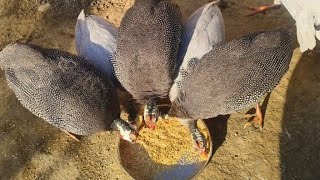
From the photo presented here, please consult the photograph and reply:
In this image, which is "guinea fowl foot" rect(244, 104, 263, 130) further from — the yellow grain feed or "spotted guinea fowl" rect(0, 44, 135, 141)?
"spotted guinea fowl" rect(0, 44, 135, 141)

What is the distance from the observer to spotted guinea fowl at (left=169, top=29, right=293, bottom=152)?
376 cm

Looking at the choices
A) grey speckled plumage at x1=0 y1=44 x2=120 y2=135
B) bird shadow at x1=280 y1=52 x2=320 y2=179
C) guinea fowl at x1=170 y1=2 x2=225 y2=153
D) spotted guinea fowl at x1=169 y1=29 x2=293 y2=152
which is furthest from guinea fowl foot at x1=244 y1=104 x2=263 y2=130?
grey speckled plumage at x1=0 y1=44 x2=120 y2=135

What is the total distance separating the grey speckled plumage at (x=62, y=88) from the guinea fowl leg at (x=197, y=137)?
614mm

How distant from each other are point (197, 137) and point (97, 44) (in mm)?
1137

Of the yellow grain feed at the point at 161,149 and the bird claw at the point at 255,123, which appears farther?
the bird claw at the point at 255,123

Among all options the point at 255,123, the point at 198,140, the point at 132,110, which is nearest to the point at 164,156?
the point at 198,140

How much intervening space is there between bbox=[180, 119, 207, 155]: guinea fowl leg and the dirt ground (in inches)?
8.3

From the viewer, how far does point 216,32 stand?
13.7ft

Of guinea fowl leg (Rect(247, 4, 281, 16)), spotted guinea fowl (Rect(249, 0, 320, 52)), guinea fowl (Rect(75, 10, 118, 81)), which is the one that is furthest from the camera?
guinea fowl leg (Rect(247, 4, 281, 16))

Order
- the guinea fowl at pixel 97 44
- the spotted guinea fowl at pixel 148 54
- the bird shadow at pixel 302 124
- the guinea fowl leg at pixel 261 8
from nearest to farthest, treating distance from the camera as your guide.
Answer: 1. the spotted guinea fowl at pixel 148 54
2. the bird shadow at pixel 302 124
3. the guinea fowl at pixel 97 44
4. the guinea fowl leg at pixel 261 8

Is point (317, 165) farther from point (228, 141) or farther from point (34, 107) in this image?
point (34, 107)

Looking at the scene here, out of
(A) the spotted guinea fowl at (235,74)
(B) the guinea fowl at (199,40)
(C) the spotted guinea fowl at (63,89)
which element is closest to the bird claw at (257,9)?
(B) the guinea fowl at (199,40)

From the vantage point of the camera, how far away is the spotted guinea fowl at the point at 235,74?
376 centimetres

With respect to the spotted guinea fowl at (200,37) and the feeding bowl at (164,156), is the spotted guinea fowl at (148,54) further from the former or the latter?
the feeding bowl at (164,156)
